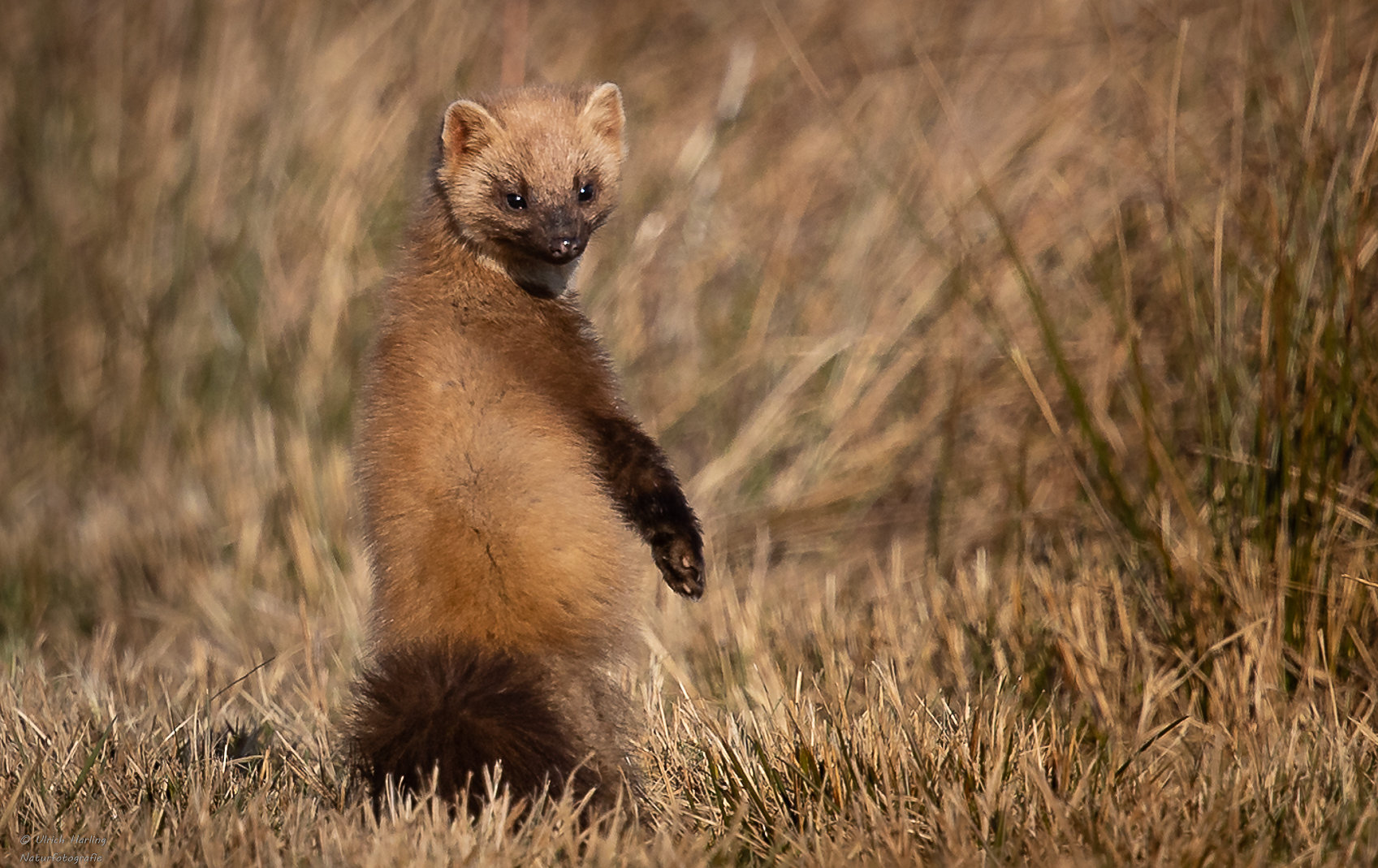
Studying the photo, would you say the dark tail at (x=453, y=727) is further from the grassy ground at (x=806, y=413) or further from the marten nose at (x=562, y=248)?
the marten nose at (x=562, y=248)

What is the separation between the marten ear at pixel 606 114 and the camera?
4.06 metres

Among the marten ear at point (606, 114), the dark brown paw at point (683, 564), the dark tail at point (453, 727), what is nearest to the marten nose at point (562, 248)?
the marten ear at point (606, 114)

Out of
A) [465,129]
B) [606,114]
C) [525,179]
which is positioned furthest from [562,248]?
[606,114]

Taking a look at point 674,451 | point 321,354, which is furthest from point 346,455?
point 674,451

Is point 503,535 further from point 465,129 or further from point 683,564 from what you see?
point 465,129

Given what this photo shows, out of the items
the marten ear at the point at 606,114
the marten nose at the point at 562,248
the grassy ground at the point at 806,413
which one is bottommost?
the grassy ground at the point at 806,413

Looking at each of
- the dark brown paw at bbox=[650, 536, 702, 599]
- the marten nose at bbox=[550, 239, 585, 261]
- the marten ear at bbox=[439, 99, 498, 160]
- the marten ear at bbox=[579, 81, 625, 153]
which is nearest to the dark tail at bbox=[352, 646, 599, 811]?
the dark brown paw at bbox=[650, 536, 702, 599]

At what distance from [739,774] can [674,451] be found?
3.97 m

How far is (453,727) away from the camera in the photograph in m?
3.05

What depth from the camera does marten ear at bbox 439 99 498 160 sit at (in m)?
3.84

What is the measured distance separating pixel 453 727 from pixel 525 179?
1422 mm

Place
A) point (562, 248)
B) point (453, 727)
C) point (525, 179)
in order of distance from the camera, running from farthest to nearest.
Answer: point (525, 179) < point (562, 248) < point (453, 727)

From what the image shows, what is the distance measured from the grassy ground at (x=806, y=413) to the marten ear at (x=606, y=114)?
1.26 meters

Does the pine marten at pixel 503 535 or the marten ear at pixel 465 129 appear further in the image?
the marten ear at pixel 465 129
